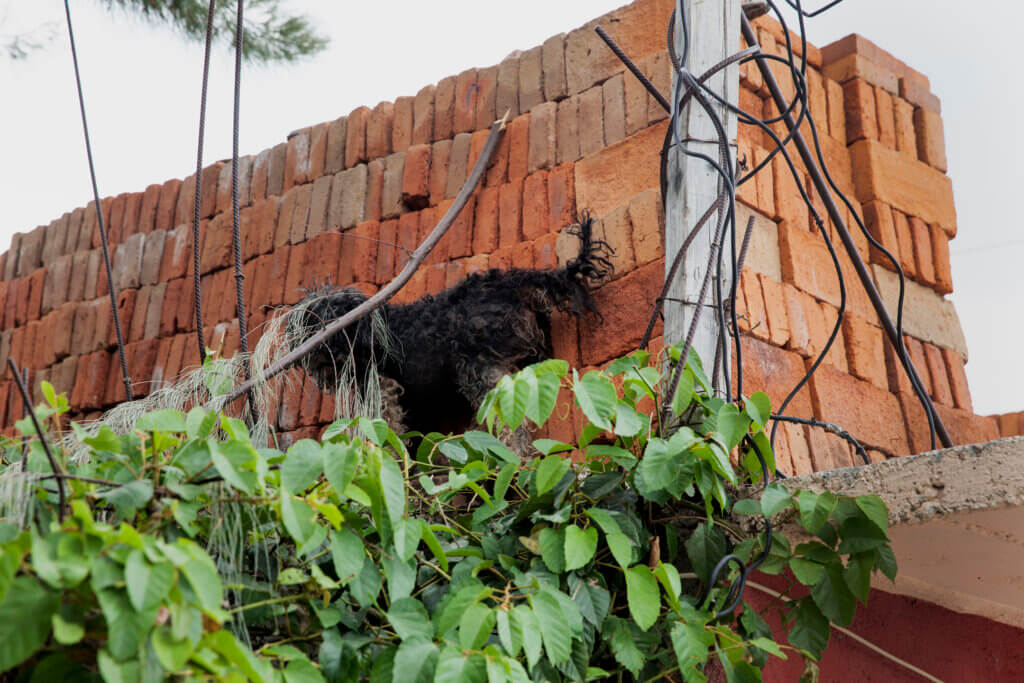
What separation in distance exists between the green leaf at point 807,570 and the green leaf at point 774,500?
0.11m

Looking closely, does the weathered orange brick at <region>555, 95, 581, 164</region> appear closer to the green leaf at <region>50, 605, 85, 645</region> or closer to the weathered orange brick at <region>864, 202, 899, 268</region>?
the weathered orange brick at <region>864, 202, 899, 268</region>

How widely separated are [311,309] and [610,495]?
3.87ft

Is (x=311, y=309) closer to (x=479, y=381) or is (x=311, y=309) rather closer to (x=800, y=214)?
(x=479, y=381)

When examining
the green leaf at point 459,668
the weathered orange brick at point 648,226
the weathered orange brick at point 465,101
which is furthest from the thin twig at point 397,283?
the green leaf at point 459,668

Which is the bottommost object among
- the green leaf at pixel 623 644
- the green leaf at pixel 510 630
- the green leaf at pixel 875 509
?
the green leaf at pixel 623 644

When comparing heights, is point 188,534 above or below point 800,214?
below

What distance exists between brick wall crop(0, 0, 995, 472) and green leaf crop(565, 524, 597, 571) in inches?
25.2

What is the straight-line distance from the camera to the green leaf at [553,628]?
161cm

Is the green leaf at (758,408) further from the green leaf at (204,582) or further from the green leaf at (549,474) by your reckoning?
the green leaf at (204,582)

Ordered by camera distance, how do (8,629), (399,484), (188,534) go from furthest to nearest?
(399,484), (188,534), (8,629)

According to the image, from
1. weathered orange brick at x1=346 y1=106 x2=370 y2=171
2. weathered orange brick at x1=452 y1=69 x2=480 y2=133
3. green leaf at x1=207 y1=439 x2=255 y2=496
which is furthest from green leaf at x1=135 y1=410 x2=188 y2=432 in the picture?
weathered orange brick at x1=346 y1=106 x2=370 y2=171

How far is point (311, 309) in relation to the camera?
280 centimetres

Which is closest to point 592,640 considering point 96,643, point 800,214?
point 96,643

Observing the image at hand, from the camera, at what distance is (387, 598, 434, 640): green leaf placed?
160cm
